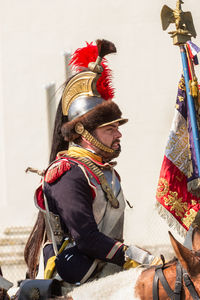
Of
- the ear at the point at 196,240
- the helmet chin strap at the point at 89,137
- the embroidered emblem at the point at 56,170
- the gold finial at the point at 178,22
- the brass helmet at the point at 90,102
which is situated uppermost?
the gold finial at the point at 178,22

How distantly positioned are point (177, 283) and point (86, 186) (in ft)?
3.49

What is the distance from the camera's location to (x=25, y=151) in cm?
1407

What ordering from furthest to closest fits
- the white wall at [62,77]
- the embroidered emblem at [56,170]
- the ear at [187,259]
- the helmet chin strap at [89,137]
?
1. the white wall at [62,77]
2. the helmet chin strap at [89,137]
3. the embroidered emblem at [56,170]
4. the ear at [187,259]

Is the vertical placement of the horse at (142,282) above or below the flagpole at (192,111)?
below

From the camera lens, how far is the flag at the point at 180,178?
14.7 ft

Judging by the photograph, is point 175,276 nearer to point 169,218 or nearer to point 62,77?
point 169,218

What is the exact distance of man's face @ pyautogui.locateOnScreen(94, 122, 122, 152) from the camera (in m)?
4.29

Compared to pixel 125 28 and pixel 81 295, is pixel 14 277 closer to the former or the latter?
pixel 125 28

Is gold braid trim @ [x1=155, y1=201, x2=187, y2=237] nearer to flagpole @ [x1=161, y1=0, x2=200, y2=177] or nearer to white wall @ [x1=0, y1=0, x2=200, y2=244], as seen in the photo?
flagpole @ [x1=161, y1=0, x2=200, y2=177]

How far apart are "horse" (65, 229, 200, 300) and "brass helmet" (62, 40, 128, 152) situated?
1060 mm

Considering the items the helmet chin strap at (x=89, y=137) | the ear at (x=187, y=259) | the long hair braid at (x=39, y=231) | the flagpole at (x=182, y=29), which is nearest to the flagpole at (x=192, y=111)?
the flagpole at (x=182, y=29)

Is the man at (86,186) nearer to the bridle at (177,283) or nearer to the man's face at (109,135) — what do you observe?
the man's face at (109,135)

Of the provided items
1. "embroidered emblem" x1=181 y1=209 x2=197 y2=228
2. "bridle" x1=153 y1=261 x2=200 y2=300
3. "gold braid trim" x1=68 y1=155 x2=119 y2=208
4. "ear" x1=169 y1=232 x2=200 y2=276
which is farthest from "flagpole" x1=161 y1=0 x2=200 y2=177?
"ear" x1=169 y1=232 x2=200 y2=276

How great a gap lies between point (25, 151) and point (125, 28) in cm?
337
